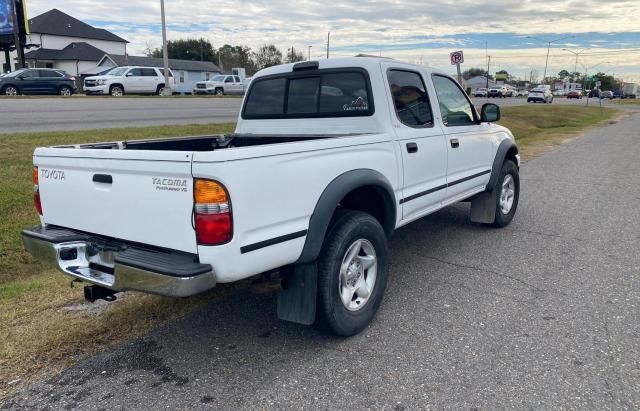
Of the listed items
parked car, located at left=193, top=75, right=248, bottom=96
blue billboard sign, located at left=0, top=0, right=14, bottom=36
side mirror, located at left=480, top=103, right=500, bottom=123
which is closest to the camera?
side mirror, located at left=480, top=103, right=500, bottom=123

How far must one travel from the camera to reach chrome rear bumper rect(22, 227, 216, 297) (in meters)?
2.86

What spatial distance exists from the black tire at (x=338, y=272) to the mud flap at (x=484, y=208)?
9.29ft

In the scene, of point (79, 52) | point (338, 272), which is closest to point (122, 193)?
point (338, 272)

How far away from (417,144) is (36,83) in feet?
95.9

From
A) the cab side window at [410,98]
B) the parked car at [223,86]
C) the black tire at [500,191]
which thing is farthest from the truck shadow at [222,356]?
the parked car at [223,86]

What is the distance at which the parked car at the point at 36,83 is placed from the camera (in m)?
27.5

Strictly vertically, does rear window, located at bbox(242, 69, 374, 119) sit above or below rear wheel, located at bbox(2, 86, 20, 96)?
above

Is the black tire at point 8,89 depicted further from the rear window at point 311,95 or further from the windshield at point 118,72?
the rear window at point 311,95

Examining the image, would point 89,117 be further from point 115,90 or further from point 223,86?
point 223,86

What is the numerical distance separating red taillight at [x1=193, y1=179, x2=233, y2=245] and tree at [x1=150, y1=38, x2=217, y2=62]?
284 feet

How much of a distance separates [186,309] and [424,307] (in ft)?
6.38

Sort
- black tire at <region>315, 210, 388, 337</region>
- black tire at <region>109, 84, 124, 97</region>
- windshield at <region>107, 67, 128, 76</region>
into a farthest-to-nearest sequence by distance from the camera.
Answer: windshield at <region>107, 67, 128, 76</region>, black tire at <region>109, 84, 124, 97</region>, black tire at <region>315, 210, 388, 337</region>

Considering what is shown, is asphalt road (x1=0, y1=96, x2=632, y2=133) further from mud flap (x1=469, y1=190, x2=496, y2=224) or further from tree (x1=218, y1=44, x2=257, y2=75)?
tree (x1=218, y1=44, x2=257, y2=75)

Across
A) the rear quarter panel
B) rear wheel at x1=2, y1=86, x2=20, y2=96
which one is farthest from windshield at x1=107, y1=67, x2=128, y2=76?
the rear quarter panel
